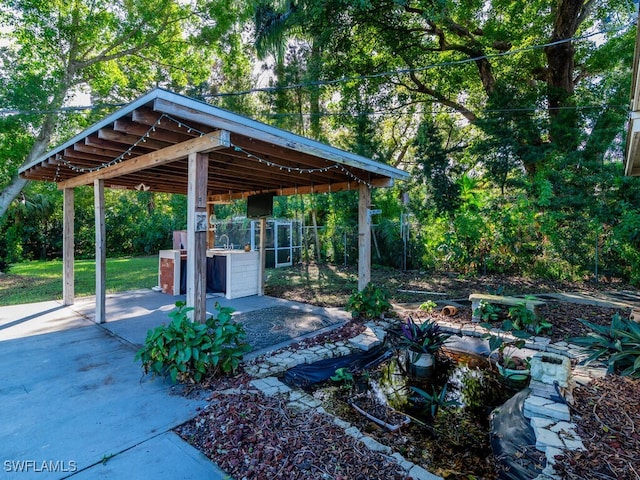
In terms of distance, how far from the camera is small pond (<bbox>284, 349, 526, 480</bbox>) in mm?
2043

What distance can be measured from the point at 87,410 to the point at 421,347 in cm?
292

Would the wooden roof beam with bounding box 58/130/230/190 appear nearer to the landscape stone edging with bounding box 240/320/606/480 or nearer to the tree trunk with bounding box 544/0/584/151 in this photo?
the landscape stone edging with bounding box 240/320/606/480

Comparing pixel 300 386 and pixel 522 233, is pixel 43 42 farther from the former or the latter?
pixel 522 233

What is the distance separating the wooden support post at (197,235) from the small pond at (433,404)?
1322 millimetres

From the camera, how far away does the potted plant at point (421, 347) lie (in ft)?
10.7

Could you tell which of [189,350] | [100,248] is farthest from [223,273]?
[189,350]

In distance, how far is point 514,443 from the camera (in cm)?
208

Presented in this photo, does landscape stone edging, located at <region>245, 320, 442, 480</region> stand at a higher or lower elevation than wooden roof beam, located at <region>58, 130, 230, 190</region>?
lower

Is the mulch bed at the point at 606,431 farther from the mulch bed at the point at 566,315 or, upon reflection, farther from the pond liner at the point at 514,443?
the mulch bed at the point at 566,315

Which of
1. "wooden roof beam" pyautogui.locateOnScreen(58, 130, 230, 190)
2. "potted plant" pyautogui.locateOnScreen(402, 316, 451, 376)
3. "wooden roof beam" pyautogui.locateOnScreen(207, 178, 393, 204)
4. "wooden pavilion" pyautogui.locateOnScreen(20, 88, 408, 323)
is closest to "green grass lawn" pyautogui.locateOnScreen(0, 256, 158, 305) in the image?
"wooden pavilion" pyautogui.locateOnScreen(20, 88, 408, 323)

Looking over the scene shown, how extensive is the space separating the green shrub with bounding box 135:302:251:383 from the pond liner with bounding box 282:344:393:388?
1.85 feet

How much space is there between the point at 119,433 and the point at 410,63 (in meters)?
9.83

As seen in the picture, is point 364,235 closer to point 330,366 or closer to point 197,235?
point 330,366

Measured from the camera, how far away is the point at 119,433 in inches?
85.9
